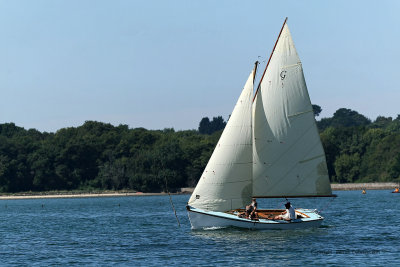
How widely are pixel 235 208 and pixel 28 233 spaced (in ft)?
79.1

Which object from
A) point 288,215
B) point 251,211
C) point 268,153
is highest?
point 268,153

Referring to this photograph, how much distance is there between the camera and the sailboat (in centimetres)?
5744

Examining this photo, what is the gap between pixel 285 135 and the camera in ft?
190

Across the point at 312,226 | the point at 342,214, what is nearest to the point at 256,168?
the point at 312,226

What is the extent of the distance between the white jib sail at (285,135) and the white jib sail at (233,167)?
0.69 metres

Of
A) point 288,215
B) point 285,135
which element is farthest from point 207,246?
point 285,135

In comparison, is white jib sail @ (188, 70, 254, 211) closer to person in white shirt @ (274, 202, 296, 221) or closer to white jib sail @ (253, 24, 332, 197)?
white jib sail @ (253, 24, 332, 197)

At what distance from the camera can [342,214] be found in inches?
3433

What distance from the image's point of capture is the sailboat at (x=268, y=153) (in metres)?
57.4

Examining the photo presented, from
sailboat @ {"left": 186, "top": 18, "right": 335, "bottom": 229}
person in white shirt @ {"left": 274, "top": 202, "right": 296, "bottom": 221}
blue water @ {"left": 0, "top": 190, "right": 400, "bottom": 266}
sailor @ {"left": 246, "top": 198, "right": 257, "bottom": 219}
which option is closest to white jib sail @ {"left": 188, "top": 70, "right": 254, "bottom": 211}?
sailboat @ {"left": 186, "top": 18, "right": 335, "bottom": 229}

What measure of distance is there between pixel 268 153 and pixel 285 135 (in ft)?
5.97

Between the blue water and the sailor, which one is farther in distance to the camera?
the sailor

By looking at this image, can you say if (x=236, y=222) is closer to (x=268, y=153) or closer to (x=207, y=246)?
(x=207, y=246)

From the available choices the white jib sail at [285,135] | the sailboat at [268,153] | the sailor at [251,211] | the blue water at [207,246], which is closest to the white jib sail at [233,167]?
the sailboat at [268,153]
